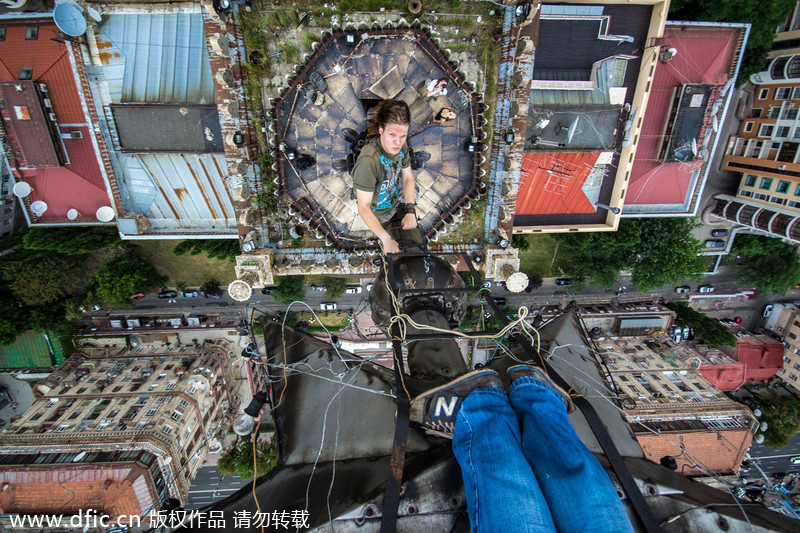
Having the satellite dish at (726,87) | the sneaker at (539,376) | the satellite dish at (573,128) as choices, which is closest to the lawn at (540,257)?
the satellite dish at (573,128)

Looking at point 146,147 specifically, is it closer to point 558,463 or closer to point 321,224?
point 321,224

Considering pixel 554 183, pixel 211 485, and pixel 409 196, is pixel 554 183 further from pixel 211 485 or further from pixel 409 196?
pixel 211 485

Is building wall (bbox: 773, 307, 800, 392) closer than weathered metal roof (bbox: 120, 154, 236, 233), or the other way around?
weathered metal roof (bbox: 120, 154, 236, 233)

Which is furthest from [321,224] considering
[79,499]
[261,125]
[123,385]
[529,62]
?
[123,385]

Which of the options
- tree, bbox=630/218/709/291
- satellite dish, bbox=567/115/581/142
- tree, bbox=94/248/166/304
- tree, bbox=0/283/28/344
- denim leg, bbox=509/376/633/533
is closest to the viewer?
denim leg, bbox=509/376/633/533

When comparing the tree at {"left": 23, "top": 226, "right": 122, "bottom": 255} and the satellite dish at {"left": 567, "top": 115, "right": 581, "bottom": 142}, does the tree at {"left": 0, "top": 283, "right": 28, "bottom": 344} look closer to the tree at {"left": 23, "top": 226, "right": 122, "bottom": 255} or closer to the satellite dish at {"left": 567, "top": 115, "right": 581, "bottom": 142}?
the tree at {"left": 23, "top": 226, "right": 122, "bottom": 255}

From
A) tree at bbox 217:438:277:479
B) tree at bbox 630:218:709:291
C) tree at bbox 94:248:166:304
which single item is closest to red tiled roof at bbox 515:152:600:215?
tree at bbox 630:218:709:291
